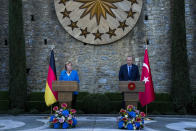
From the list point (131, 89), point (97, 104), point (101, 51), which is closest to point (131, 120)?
point (131, 89)

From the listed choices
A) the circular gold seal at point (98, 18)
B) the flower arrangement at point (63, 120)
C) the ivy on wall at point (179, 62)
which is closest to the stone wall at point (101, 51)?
the circular gold seal at point (98, 18)

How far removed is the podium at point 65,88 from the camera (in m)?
6.26

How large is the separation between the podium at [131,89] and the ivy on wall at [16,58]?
549cm

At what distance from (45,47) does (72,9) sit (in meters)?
2.08

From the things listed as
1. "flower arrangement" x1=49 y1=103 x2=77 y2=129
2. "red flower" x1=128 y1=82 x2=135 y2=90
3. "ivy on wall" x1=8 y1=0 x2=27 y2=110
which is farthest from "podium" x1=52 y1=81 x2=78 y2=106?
"ivy on wall" x1=8 y1=0 x2=27 y2=110

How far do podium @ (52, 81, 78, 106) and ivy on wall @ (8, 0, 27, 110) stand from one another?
4596 millimetres

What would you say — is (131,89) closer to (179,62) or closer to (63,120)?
(63,120)

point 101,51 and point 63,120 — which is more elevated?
point 101,51

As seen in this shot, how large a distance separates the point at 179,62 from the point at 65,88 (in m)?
5.85

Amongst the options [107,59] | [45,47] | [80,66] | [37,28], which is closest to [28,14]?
[37,28]

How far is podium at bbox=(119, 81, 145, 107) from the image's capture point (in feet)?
20.8

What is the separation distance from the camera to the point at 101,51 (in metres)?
11.4

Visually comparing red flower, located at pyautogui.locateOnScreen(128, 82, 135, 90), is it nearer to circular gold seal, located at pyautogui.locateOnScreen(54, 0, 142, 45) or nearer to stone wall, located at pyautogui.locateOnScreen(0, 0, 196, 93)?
stone wall, located at pyautogui.locateOnScreen(0, 0, 196, 93)

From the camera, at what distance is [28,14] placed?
11641 millimetres
